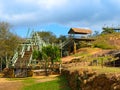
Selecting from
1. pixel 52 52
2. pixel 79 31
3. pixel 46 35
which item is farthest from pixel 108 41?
pixel 46 35

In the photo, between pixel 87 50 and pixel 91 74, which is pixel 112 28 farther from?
pixel 91 74

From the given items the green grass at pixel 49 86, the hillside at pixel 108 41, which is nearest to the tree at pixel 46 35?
the hillside at pixel 108 41

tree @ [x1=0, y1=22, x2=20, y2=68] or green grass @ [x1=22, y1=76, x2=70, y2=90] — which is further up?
tree @ [x1=0, y1=22, x2=20, y2=68]

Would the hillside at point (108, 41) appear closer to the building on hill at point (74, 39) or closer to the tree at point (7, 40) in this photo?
the building on hill at point (74, 39)

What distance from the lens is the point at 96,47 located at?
99.4 metres

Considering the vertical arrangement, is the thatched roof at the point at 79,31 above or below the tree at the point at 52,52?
above

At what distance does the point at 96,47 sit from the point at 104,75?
73835 mm

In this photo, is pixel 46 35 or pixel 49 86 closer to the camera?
pixel 49 86

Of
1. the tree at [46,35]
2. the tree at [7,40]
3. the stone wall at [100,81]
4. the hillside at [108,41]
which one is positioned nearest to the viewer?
the stone wall at [100,81]

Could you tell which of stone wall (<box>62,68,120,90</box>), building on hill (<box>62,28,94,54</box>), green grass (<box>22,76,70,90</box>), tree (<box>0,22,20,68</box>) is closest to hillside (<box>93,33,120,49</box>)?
building on hill (<box>62,28,94,54</box>)

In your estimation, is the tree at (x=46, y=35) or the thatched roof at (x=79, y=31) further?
the tree at (x=46, y=35)

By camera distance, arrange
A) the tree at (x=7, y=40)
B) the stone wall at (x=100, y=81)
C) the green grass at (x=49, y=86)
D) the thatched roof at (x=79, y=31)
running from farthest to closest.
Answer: the thatched roof at (x=79, y=31) → the tree at (x=7, y=40) → the green grass at (x=49, y=86) → the stone wall at (x=100, y=81)

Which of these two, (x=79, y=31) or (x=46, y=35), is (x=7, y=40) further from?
(x=46, y=35)

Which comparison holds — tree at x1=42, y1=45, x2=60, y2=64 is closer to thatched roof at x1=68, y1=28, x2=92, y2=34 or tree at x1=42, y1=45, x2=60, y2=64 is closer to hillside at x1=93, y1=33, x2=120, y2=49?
hillside at x1=93, y1=33, x2=120, y2=49
